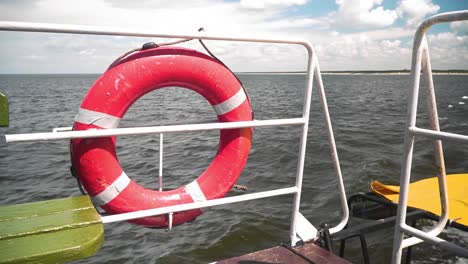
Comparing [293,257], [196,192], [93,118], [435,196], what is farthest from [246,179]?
[93,118]

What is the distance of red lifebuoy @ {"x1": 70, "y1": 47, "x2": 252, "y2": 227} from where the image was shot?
163 cm

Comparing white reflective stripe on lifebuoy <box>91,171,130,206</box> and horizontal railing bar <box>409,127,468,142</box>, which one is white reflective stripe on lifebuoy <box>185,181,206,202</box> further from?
horizontal railing bar <box>409,127,468,142</box>

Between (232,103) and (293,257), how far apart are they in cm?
87

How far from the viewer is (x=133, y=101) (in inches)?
69.9

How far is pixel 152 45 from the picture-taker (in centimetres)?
171

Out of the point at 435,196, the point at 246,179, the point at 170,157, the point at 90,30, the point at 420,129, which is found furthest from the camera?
the point at 170,157

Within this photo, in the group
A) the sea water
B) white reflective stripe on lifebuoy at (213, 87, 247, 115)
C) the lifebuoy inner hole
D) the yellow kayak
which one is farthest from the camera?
the lifebuoy inner hole

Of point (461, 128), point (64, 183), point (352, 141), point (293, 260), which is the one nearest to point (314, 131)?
point (352, 141)

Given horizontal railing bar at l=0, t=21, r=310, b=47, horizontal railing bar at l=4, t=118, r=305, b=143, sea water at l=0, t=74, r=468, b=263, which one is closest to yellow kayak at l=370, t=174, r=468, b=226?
sea water at l=0, t=74, r=468, b=263

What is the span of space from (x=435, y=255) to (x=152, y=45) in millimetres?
3660

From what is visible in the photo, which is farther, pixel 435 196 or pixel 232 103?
pixel 435 196

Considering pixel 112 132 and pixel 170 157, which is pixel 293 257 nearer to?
pixel 112 132

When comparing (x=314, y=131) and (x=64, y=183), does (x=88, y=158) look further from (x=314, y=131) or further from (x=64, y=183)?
(x=314, y=131)

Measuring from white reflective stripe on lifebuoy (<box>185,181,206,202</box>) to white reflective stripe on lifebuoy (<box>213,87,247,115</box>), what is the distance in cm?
44
